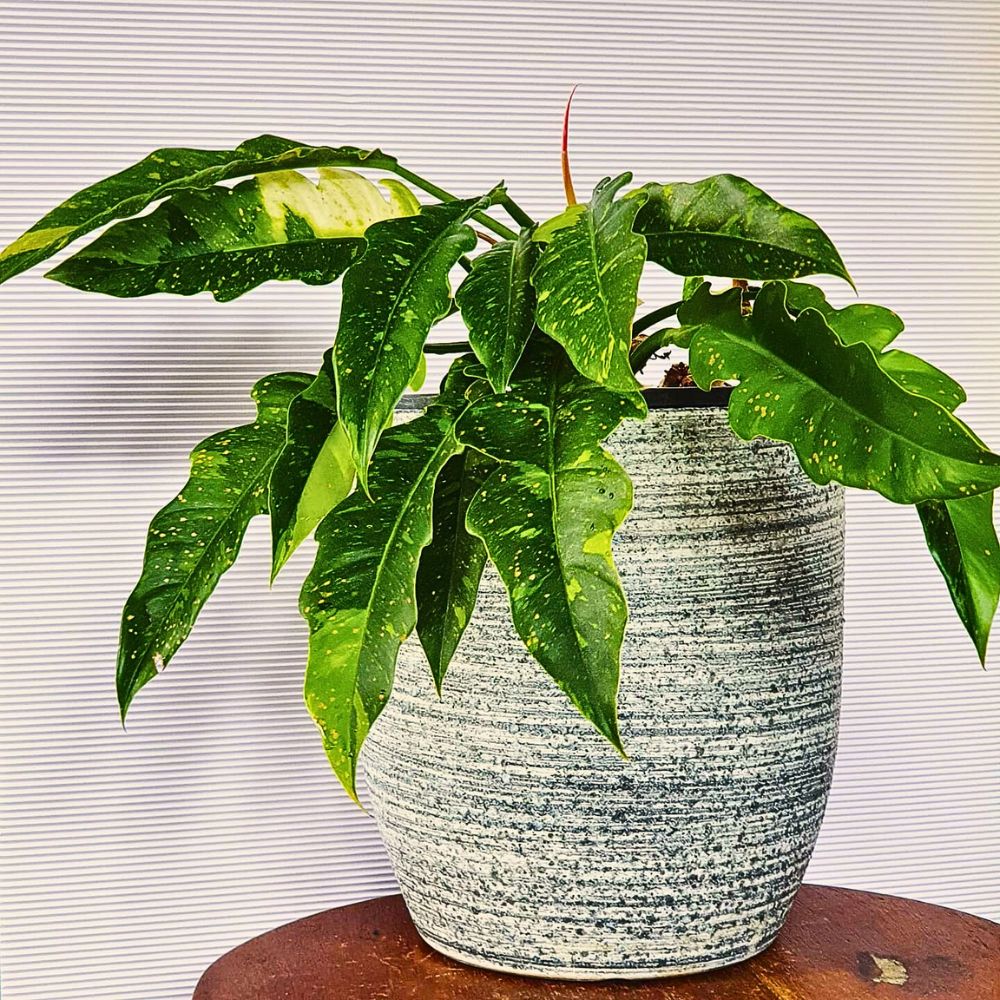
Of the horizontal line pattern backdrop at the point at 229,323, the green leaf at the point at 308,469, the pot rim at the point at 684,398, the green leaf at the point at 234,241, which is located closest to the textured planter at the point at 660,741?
the pot rim at the point at 684,398

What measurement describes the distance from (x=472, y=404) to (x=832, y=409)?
0.19 m

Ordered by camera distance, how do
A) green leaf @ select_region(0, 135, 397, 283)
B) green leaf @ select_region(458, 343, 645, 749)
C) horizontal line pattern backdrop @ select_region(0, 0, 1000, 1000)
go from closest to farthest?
green leaf @ select_region(458, 343, 645, 749), green leaf @ select_region(0, 135, 397, 283), horizontal line pattern backdrop @ select_region(0, 0, 1000, 1000)

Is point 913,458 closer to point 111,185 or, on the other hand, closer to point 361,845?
point 111,185

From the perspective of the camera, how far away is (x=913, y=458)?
0.56m

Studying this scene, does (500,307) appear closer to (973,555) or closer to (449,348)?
(449,348)

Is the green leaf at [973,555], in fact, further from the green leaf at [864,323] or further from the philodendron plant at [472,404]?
the green leaf at [864,323]

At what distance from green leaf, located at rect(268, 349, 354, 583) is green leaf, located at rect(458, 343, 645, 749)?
81 mm

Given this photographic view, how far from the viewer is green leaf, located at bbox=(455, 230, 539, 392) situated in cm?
61

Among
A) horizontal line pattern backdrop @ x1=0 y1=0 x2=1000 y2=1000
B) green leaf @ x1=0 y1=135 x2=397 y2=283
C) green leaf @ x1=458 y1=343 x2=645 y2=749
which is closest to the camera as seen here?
green leaf @ x1=458 y1=343 x2=645 y2=749

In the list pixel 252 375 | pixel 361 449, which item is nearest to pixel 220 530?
pixel 361 449

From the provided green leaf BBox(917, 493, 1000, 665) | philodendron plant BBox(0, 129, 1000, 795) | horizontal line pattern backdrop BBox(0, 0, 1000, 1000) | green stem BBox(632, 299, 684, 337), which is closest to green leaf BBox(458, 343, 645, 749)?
philodendron plant BBox(0, 129, 1000, 795)

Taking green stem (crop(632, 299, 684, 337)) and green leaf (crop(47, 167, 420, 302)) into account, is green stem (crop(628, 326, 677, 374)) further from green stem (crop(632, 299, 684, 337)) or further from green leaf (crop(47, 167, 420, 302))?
green leaf (crop(47, 167, 420, 302))

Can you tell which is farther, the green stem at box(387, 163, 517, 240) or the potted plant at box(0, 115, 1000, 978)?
the green stem at box(387, 163, 517, 240)

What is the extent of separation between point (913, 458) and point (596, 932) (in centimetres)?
33
